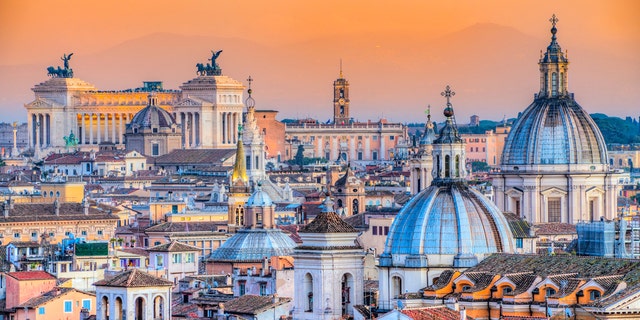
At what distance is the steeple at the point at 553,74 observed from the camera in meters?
64.8

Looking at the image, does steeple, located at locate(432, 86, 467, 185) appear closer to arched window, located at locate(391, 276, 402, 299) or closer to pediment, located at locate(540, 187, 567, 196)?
arched window, located at locate(391, 276, 402, 299)

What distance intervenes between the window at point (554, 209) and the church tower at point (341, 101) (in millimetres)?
86456

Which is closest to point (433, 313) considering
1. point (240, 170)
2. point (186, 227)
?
point (186, 227)

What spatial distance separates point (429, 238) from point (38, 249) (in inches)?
780

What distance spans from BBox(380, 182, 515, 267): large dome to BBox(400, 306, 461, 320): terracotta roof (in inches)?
120

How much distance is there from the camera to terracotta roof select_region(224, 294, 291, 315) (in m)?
44.5

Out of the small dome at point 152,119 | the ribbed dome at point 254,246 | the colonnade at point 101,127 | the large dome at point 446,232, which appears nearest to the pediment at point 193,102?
the small dome at point 152,119

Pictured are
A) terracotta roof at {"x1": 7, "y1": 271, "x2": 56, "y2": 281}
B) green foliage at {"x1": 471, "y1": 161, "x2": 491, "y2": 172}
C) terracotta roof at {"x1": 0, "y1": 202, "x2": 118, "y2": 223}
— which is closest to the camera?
terracotta roof at {"x1": 7, "y1": 271, "x2": 56, "y2": 281}

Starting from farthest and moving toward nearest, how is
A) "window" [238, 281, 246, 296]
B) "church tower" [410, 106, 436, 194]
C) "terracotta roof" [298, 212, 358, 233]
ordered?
1. "church tower" [410, 106, 436, 194]
2. "window" [238, 281, 246, 296]
3. "terracotta roof" [298, 212, 358, 233]

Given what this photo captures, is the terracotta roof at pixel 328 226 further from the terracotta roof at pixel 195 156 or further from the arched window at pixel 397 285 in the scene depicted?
the terracotta roof at pixel 195 156

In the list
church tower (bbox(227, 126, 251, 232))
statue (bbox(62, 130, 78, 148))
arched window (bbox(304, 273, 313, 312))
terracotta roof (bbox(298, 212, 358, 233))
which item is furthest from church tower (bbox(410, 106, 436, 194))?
statue (bbox(62, 130, 78, 148))

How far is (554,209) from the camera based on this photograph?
6450 centimetres

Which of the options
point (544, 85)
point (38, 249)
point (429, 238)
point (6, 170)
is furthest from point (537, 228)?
point (6, 170)

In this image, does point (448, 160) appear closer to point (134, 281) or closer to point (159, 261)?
point (134, 281)
